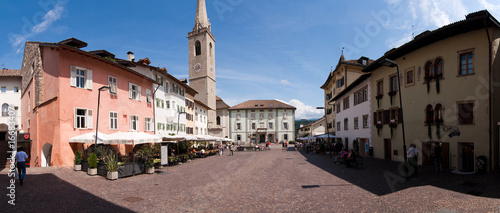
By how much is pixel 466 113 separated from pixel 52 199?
20316mm

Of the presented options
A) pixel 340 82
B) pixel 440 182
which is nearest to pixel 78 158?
pixel 440 182

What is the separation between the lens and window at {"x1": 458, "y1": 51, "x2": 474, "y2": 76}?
1537 centimetres

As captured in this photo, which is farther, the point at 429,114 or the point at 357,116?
the point at 357,116

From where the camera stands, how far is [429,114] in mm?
18312

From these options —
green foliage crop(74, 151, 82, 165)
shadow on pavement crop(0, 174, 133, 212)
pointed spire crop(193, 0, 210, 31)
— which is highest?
pointed spire crop(193, 0, 210, 31)

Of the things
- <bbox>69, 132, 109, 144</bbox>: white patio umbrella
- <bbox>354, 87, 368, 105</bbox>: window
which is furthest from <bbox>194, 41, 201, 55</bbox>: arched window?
<bbox>69, 132, 109, 144</bbox>: white patio umbrella

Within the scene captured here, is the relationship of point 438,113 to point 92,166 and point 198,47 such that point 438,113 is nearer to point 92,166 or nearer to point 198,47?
point 92,166

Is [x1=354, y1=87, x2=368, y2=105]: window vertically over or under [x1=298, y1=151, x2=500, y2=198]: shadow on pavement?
over

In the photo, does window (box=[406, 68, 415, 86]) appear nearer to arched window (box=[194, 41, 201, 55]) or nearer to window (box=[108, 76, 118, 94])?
window (box=[108, 76, 118, 94])

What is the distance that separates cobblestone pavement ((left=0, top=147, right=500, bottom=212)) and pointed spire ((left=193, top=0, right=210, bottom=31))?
218 feet

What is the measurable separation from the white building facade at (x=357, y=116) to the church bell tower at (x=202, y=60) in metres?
40.9

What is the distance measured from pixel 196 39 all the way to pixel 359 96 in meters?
54.5

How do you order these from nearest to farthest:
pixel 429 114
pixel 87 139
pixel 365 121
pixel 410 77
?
1. pixel 87 139
2. pixel 429 114
3. pixel 410 77
4. pixel 365 121

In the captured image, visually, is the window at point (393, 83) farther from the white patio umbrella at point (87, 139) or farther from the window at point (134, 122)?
the window at point (134, 122)
